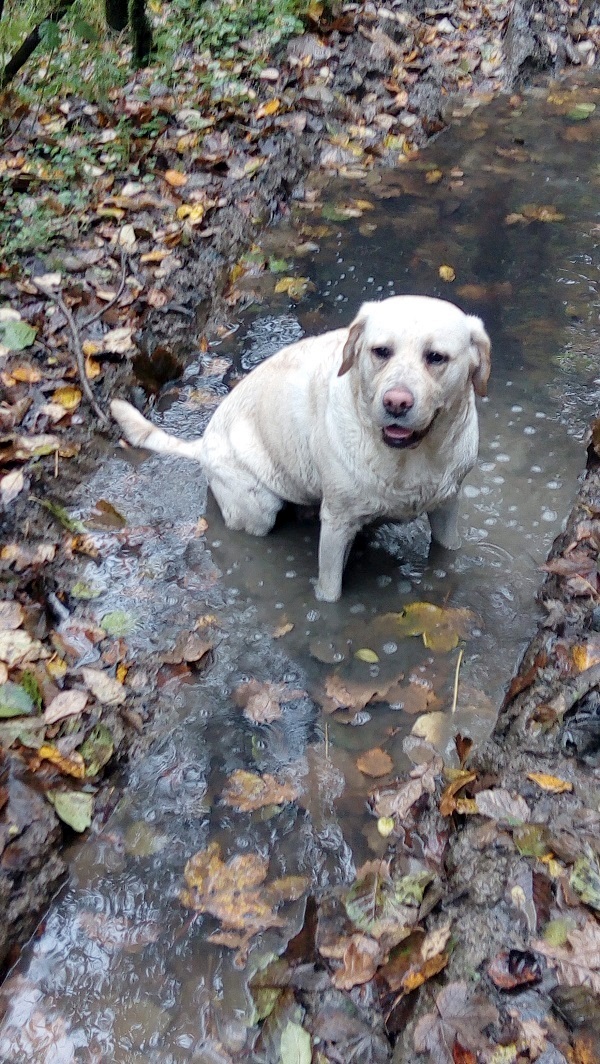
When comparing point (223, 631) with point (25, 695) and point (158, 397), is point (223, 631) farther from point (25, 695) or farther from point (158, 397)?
point (158, 397)

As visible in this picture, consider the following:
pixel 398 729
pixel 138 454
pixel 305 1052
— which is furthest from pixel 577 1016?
pixel 138 454

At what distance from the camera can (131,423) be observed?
470 cm

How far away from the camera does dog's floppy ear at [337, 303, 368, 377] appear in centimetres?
323

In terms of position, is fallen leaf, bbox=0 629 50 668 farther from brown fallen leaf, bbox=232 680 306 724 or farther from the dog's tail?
the dog's tail

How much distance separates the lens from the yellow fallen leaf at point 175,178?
21.1 ft

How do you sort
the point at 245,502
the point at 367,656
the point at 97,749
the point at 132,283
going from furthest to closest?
the point at 132,283, the point at 245,502, the point at 367,656, the point at 97,749

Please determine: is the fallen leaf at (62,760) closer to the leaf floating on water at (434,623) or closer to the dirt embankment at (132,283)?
the dirt embankment at (132,283)

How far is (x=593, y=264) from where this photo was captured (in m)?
5.78

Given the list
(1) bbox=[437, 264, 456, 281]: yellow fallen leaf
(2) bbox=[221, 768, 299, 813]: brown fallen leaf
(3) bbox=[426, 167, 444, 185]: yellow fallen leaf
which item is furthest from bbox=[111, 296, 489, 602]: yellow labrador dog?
(3) bbox=[426, 167, 444, 185]: yellow fallen leaf

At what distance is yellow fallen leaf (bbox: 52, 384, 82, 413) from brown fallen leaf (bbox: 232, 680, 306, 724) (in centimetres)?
215

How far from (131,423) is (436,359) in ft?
7.29

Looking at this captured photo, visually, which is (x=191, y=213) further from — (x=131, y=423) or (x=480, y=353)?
(x=480, y=353)

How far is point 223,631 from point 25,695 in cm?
100

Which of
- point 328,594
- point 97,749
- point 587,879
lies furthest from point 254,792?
point 587,879
